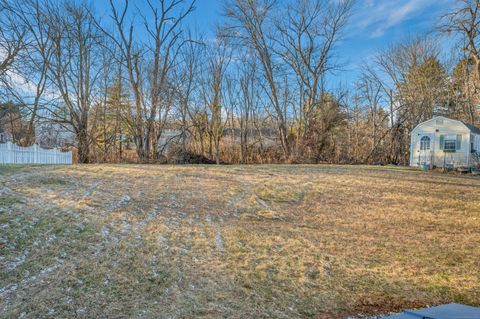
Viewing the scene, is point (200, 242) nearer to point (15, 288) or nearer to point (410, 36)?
point (15, 288)

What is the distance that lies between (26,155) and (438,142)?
1721 cm

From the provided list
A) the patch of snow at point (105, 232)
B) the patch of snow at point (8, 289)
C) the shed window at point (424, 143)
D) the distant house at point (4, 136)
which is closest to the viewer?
the patch of snow at point (8, 289)

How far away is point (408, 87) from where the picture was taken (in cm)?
2172

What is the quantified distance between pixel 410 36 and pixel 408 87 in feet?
11.6

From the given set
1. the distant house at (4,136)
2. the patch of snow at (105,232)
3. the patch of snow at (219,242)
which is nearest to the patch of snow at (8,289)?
the patch of snow at (105,232)

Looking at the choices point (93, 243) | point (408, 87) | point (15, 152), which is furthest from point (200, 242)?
point (408, 87)

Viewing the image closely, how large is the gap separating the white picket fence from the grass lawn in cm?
392

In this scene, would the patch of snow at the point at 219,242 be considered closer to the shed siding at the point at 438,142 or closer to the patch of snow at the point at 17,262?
the patch of snow at the point at 17,262

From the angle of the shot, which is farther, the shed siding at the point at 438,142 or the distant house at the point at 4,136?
the distant house at the point at 4,136

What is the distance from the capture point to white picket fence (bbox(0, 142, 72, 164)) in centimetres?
1001

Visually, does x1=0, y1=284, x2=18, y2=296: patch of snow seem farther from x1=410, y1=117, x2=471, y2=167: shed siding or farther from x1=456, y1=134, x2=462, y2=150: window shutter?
x1=456, y1=134, x2=462, y2=150: window shutter

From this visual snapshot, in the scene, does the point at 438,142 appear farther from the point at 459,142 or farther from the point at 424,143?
the point at 459,142

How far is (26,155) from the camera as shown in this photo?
10688mm

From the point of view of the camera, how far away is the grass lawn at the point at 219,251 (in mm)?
2679
